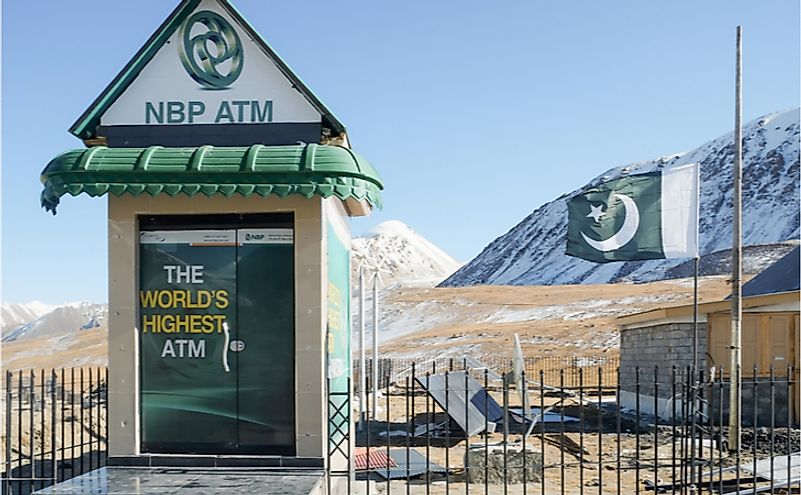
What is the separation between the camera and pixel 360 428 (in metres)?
17.7

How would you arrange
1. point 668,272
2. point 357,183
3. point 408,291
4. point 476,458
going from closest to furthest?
point 357,183 → point 476,458 → point 408,291 → point 668,272

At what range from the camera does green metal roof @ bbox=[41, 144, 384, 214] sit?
7.59m

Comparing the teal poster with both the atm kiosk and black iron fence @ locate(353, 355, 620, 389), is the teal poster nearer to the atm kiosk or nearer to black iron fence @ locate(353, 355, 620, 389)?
the atm kiosk

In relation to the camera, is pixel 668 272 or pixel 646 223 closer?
pixel 646 223

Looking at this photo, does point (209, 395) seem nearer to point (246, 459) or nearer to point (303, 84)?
point (246, 459)

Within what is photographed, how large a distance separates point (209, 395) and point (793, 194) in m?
128

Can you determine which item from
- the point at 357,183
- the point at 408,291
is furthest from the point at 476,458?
the point at 408,291

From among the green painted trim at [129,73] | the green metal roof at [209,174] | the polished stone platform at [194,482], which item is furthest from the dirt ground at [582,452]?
the green painted trim at [129,73]

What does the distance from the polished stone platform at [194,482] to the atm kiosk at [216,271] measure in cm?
15

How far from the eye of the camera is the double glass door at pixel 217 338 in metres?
8.23

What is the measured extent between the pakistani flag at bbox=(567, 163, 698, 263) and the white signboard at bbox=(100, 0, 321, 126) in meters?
4.39

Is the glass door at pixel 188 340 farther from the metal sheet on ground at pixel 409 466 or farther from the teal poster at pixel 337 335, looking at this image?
the metal sheet on ground at pixel 409 466

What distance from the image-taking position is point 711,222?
5010 inches

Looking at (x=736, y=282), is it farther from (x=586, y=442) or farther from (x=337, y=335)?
(x=337, y=335)
